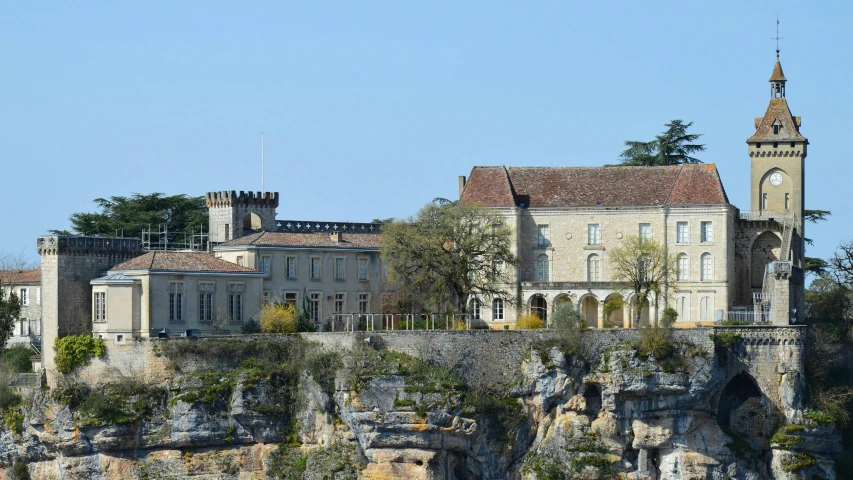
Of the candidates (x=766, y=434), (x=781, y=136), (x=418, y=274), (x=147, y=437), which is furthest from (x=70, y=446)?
(x=781, y=136)

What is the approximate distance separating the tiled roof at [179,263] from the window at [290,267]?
2.24 meters

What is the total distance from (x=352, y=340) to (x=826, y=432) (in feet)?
62.2

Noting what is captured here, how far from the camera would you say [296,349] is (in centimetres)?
7500

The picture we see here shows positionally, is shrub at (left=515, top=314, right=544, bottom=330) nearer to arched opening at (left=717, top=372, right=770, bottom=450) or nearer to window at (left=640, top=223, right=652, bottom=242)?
window at (left=640, top=223, right=652, bottom=242)

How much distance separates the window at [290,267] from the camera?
79.8 m

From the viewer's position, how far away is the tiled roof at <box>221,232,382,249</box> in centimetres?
7988

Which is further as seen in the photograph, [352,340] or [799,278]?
[799,278]

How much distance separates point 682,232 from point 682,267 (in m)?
1.59

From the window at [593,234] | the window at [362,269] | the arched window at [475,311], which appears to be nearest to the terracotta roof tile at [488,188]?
the window at [593,234]

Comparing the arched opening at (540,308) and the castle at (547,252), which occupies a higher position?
the castle at (547,252)

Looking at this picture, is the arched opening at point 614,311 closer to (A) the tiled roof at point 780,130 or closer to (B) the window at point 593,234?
(B) the window at point 593,234

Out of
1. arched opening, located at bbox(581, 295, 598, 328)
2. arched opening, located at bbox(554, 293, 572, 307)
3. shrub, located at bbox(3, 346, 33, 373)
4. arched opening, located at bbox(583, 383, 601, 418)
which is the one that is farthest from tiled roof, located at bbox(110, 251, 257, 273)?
arched opening, located at bbox(583, 383, 601, 418)

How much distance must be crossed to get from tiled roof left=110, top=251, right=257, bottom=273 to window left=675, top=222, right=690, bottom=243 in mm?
18365

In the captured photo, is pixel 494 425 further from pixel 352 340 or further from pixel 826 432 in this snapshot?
pixel 826 432
